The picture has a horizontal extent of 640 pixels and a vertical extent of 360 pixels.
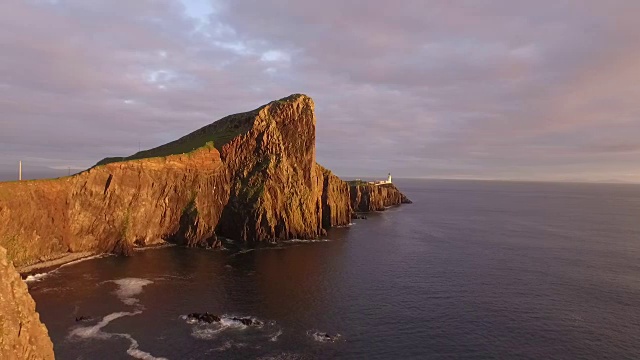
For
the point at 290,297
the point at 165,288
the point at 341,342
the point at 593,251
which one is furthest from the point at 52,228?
the point at 593,251

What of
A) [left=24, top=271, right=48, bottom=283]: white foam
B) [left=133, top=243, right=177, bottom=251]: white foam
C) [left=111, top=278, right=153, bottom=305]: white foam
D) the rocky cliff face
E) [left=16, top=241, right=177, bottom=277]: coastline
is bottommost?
[left=111, top=278, right=153, bottom=305]: white foam

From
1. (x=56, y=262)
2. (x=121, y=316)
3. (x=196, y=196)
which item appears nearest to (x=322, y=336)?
(x=121, y=316)

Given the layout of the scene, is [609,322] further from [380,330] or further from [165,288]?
[165,288]

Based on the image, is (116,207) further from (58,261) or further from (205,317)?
(205,317)

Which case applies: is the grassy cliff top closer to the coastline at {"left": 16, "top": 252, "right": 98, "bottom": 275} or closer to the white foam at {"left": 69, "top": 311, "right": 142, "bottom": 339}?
the coastline at {"left": 16, "top": 252, "right": 98, "bottom": 275}

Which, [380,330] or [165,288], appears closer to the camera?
[380,330]

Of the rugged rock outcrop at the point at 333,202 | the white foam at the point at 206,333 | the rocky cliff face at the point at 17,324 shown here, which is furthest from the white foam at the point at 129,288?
the rugged rock outcrop at the point at 333,202

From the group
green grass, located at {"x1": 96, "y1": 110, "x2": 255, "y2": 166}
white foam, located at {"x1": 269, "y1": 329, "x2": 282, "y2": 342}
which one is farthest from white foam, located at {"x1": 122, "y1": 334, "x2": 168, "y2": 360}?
green grass, located at {"x1": 96, "y1": 110, "x2": 255, "y2": 166}
